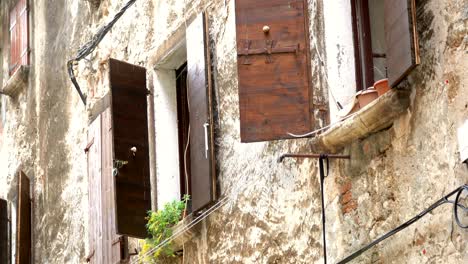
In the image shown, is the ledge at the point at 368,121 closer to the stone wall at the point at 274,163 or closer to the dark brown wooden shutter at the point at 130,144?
the stone wall at the point at 274,163

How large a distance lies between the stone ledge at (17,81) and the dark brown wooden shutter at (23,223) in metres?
1.48

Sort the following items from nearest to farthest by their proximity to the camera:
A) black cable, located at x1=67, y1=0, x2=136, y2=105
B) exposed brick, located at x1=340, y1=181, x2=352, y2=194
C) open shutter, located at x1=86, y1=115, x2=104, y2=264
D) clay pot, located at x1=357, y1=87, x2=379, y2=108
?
clay pot, located at x1=357, y1=87, x2=379, y2=108 → exposed brick, located at x1=340, y1=181, x2=352, y2=194 → open shutter, located at x1=86, y1=115, x2=104, y2=264 → black cable, located at x1=67, y1=0, x2=136, y2=105

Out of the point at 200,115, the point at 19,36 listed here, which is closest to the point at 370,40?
the point at 200,115

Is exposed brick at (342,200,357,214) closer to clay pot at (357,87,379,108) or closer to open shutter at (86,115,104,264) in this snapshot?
clay pot at (357,87,379,108)

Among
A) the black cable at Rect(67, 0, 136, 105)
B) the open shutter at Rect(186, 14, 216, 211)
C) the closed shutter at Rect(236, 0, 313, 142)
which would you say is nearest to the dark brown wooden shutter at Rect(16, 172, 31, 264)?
the black cable at Rect(67, 0, 136, 105)

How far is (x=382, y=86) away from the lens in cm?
707

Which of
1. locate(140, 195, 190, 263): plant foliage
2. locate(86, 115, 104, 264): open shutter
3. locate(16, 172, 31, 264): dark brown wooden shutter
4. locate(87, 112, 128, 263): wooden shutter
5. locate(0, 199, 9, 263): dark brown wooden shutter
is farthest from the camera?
locate(0, 199, 9, 263): dark brown wooden shutter

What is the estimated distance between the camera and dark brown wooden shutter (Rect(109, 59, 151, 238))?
9.73 m

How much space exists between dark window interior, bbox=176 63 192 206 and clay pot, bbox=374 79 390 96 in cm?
298

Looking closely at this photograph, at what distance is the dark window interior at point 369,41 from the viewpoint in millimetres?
7676

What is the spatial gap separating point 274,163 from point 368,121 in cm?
139

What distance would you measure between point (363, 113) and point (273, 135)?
0.84 m

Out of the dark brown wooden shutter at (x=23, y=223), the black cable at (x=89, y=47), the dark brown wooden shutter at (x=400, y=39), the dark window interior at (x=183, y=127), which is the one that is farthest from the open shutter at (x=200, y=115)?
the dark brown wooden shutter at (x=23, y=223)

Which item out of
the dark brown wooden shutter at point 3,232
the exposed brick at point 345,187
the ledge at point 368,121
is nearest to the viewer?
the ledge at point 368,121
